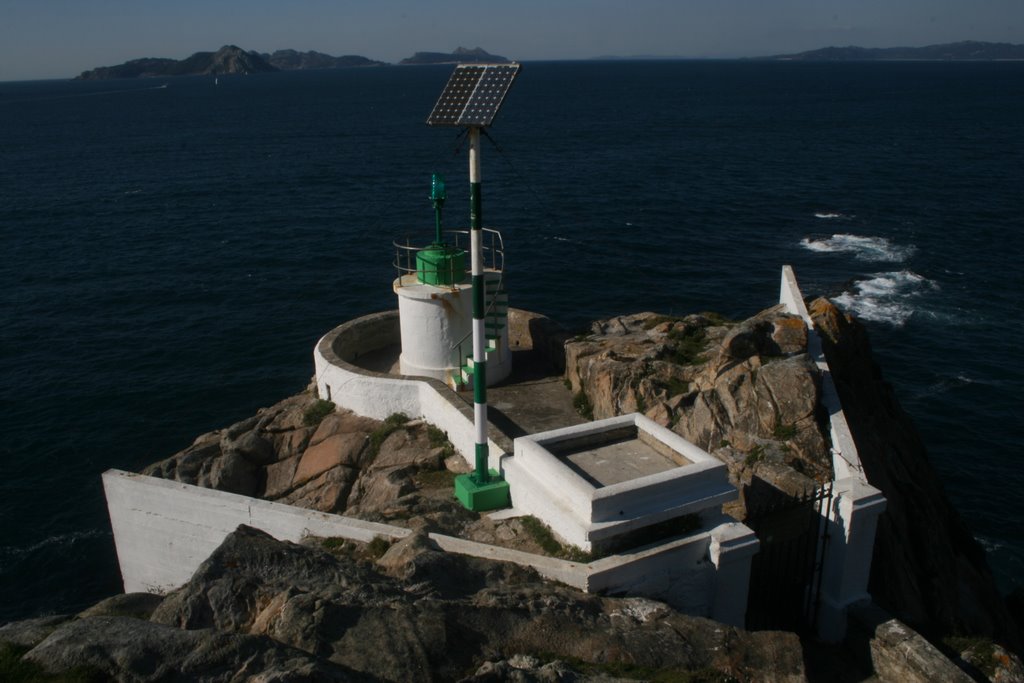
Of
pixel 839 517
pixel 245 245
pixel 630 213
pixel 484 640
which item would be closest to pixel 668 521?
pixel 839 517

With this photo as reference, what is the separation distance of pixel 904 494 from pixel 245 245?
41.1 metres

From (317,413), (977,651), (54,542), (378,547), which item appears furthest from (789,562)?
(54,542)

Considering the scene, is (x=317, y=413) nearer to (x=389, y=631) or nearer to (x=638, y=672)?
(x=389, y=631)

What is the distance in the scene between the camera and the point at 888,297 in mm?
42375

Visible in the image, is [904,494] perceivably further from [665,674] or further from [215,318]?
[215,318]

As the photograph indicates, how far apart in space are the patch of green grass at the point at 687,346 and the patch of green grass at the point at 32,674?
1302 centimetres

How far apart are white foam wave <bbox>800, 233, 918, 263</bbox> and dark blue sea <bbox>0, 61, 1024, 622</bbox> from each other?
0.23 meters

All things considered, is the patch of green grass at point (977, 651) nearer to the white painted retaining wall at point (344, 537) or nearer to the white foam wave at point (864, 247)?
the white painted retaining wall at point (344, 537)

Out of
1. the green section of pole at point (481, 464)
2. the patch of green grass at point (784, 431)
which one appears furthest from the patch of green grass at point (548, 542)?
the patch of green grass at point (784, 431)

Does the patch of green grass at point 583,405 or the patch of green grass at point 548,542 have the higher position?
the patch of green grass at point 548,542

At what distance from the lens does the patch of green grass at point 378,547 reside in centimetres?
1223

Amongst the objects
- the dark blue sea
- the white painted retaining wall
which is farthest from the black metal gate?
the dark blue sea

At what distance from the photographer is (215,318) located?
39094mm

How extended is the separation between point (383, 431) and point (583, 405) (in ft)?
14.1
